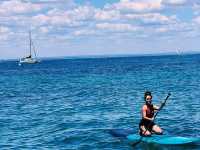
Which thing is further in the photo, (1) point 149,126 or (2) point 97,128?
(2) point 97,128

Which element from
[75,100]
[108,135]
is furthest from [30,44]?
[108,135]

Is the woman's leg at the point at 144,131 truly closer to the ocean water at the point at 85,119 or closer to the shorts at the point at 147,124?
the shorts at the point at 147,124

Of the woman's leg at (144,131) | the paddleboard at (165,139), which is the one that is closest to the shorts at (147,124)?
the woman's leg at (144,131)

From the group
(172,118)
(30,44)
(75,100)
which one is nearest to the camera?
(172,118)

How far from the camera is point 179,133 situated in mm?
33656

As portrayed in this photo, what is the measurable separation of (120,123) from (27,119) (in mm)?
8481

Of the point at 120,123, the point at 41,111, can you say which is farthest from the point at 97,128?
the point at 41,111

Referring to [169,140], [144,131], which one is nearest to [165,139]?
[169,140]

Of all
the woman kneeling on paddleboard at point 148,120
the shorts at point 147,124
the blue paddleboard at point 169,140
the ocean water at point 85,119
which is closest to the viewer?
the blue paddleboard at point 169,140

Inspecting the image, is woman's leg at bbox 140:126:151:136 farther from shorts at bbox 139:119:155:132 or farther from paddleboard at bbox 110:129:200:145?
paddleboard at bbox 110:129:200:145

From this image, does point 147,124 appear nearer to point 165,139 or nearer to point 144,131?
point 144,131

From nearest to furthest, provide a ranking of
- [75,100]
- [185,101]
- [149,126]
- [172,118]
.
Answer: [149,126] → [172,118] → [185,101] → [75,100]

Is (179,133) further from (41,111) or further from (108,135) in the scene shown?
(41,111)

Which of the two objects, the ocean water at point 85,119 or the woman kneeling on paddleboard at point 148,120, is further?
the ocean water at point 85,119
